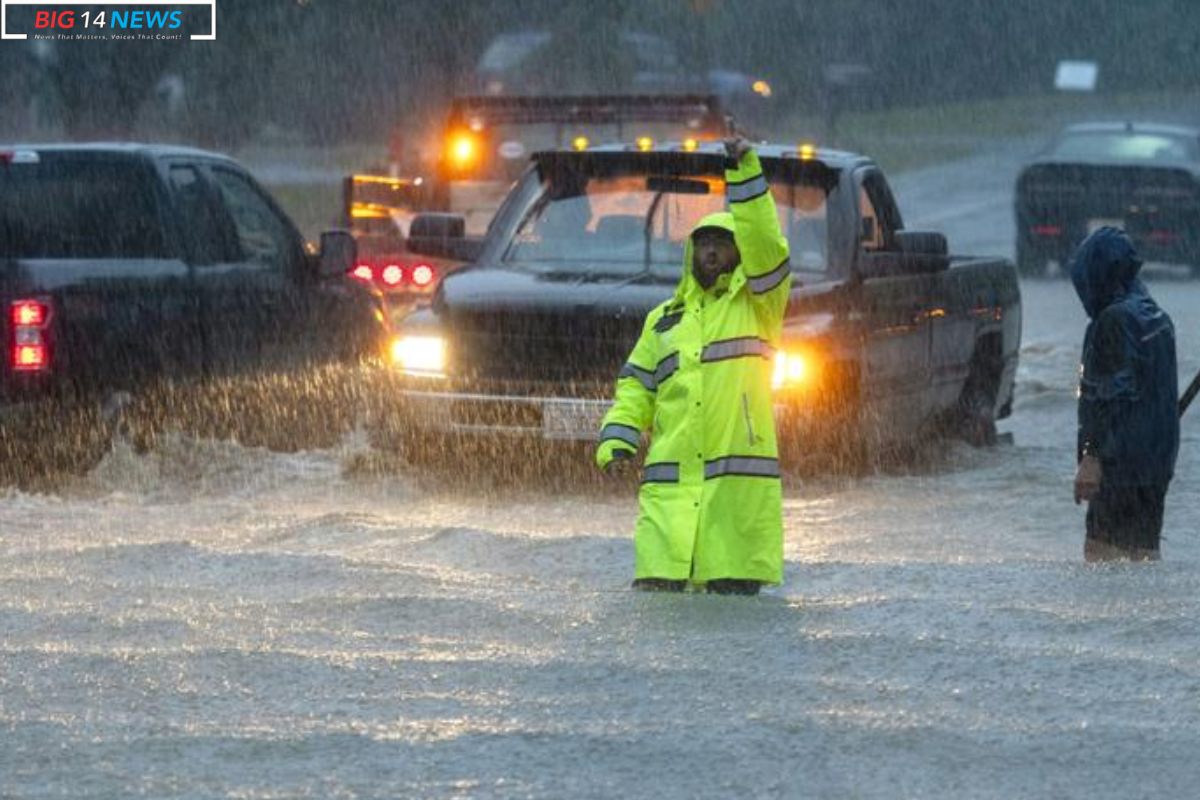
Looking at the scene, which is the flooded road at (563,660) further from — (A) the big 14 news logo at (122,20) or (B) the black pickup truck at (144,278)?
(A) the big 14 news logo at (122,20)

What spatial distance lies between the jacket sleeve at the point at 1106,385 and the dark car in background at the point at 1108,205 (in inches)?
772

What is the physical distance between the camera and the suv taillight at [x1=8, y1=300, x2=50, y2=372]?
1162cm

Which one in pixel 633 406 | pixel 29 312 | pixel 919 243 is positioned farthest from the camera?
pixel 919 243

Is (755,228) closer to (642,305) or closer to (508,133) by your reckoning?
(642,305)

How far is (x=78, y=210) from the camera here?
12.7 metres

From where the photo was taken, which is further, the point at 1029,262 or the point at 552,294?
the point at 1029,262

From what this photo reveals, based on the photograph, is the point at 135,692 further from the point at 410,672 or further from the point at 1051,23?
the point at 1051,23

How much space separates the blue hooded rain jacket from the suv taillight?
4.45m

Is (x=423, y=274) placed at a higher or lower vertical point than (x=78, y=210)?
lower

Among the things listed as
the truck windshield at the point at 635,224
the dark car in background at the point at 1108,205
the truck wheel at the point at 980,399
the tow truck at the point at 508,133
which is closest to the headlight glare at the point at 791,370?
the truck windshield at the point at 635,224

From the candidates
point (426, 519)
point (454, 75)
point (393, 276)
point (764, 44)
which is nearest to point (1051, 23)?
point (764, 44)

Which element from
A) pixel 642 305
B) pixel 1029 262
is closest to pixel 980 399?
pixel 642 305

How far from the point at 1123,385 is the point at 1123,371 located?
5 cm

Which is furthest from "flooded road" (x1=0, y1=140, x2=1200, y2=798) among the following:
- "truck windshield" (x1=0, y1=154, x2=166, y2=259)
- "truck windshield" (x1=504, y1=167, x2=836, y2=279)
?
"truck windshield" (x1=504, y1=167, x2=836, y2=279)
